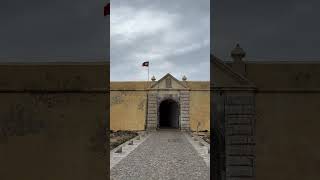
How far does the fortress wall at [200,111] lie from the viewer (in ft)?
87.8

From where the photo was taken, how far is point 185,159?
12953 millimetres

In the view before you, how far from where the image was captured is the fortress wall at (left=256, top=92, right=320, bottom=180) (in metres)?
6.32

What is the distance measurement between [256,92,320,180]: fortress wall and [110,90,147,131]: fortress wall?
20585 mm

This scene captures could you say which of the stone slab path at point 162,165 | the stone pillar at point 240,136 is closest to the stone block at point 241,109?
the stone pillar at point 240,136

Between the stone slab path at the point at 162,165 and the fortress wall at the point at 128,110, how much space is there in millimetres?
10507

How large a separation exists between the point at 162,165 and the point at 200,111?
15.4 metres

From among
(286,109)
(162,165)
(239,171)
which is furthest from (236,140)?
(162,165)

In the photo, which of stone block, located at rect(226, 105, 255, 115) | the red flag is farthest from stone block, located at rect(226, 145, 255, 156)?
the red flag

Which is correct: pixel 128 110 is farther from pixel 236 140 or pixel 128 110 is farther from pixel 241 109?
pixel 241 109

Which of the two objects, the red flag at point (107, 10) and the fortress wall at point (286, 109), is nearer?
the fortress wall at point (286, 109)

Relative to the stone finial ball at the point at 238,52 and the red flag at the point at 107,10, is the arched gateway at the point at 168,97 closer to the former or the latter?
the red flag at the point at 107,10

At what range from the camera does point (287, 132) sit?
6332 mm

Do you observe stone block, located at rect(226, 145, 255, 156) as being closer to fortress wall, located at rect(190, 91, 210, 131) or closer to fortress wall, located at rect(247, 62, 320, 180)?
fortress wall, located at rect(247, 62, 320, 180)

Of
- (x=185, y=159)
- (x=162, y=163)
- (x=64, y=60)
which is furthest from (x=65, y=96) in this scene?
(x=185, y=159)
